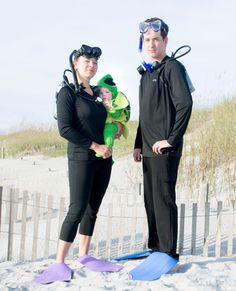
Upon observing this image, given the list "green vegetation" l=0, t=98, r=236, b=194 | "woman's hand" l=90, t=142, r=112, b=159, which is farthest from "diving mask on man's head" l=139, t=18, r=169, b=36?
"green vegetation" l=0, t=98, r=236, b=194

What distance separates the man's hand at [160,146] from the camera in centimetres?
392

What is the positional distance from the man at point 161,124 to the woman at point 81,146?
1.35ft

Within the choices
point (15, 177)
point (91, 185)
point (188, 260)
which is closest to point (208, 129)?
point (15, 177)

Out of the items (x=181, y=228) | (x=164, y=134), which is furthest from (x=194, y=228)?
(x=164, y=134)

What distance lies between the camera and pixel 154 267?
4.02m

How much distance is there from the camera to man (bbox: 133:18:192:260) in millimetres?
3945

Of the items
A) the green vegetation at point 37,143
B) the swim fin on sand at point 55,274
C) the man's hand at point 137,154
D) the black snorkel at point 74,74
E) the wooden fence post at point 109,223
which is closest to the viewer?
the swim fin on sand at point 55,274

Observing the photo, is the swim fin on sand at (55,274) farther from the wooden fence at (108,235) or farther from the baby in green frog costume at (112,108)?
the wooden fence at (108,235)

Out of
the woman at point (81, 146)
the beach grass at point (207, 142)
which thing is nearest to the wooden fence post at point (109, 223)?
the woman at point (81, 146)

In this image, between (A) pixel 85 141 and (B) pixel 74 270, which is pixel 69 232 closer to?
(B) pixel 74 270

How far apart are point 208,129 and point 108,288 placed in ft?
27.1

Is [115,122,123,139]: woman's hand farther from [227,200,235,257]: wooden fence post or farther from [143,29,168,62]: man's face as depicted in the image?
[227,200,235,257]: wooden fence post

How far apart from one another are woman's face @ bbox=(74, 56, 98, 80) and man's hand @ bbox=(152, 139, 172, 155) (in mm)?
885

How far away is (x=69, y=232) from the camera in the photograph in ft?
13.2
